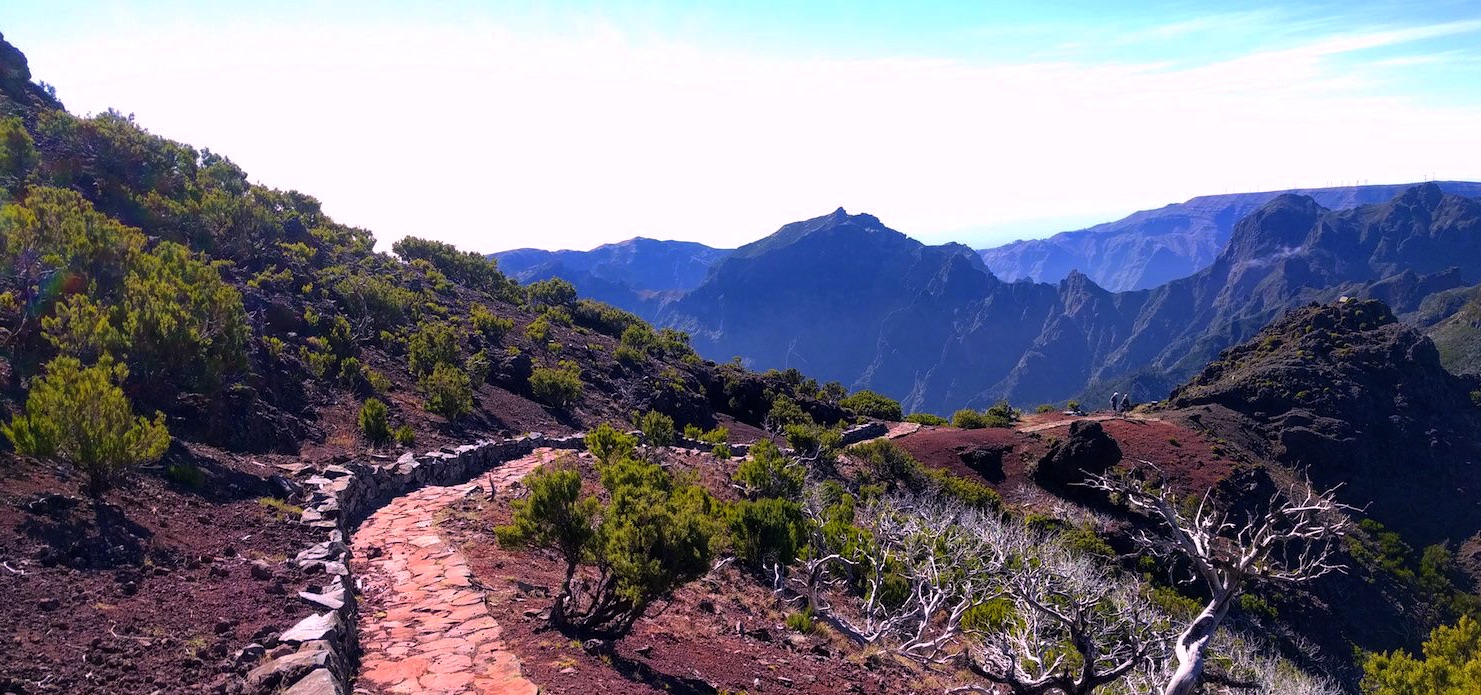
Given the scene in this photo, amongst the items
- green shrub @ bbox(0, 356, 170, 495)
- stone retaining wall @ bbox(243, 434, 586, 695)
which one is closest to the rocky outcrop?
stone retaining wall @ bbox(243, 434, 586, 695)

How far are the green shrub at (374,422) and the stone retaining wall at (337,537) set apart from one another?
97 centimetres

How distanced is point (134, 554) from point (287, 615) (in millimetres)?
1793

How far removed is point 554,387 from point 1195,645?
21.5 metres

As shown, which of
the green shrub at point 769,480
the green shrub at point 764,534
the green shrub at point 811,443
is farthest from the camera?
the green shrub at point 811,443

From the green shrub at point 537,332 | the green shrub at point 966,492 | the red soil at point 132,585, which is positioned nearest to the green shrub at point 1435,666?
the green shrub at point 966,492

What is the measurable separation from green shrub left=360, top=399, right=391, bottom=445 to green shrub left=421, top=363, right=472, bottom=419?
321 centimetres

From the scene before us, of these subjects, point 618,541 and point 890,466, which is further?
point 890,466

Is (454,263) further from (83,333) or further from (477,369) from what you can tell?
(83,333)

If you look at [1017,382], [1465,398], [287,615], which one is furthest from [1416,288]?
[287,615]

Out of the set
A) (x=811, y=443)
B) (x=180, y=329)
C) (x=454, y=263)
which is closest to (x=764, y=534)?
(x=180, y=329)

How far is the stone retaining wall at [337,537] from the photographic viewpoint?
16.6 ft

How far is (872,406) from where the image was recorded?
45.7m

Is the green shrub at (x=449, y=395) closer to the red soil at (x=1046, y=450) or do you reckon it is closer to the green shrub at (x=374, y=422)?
the green shrub at (x=374, y=422)

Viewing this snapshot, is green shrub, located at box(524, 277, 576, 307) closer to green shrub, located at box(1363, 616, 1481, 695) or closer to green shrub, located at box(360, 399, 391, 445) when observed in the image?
green shrub, located at box(360, 399, 391, 445)
